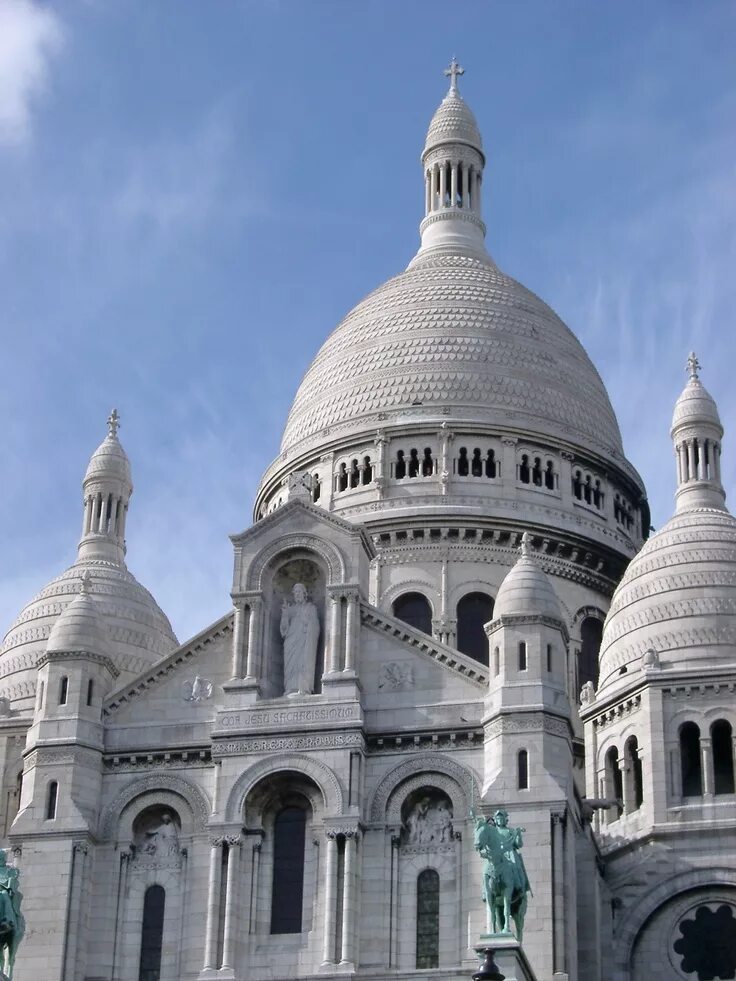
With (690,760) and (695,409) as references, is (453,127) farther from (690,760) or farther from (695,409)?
(690,760)

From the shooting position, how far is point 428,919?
52938 mm

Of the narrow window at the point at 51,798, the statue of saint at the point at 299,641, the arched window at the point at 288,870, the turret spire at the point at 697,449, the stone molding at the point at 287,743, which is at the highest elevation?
the turret spire at the point at 697,449

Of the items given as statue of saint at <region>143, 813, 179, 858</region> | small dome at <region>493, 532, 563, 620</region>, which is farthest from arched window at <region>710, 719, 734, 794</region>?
statue of saint at <region>143, 813, 179, 858</region>

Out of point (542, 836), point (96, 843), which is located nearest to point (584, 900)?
point (542, 836)

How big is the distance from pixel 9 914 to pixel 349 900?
291 inches

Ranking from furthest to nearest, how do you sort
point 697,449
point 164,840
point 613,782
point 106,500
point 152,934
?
point 106,500 < point 697,449 < point 613,782 < point 164,840 < point 152,934

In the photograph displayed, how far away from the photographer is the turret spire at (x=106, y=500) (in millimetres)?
73062

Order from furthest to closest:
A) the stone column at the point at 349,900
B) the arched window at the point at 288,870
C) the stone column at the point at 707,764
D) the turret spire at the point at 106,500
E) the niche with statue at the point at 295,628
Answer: the turret spire at the point at 106,500, the stone column at the point at 707,764, the niche with statue at the point at 295,628, the arched window at the point at 288,870, the stone column at the point at 349,900

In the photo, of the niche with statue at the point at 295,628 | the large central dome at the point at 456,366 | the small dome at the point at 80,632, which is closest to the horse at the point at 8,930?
the small dome at the point at 80,632

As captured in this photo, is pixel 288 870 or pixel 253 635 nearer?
pixel 288 870

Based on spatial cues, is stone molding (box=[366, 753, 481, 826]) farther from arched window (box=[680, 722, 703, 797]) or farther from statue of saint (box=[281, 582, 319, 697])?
arched window (box=[680, 722, 703, 797])

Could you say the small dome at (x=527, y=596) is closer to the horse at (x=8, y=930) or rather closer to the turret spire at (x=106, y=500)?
the horse at (x=8, y=930)

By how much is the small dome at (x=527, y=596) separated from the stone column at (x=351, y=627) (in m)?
3.34

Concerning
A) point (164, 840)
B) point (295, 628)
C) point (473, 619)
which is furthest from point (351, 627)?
point (473, 619)
